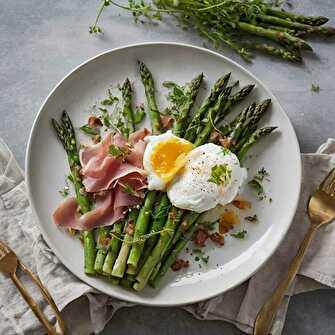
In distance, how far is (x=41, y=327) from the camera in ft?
16.1

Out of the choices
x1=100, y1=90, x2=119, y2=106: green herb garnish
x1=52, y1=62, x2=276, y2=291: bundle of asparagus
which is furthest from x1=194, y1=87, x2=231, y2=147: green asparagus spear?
x1=100, y1=90, x2=119, y2=106: green herb garnish

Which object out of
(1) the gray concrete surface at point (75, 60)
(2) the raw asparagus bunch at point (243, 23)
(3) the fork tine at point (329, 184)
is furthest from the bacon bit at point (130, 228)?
(2) the raw asparagus bunch at point (243, 23)

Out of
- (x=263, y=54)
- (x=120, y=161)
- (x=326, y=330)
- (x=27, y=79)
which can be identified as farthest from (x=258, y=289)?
(x=27, y=79)

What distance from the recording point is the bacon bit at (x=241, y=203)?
5.09m

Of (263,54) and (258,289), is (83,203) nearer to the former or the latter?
(258,289)

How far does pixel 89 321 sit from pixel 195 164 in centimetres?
154

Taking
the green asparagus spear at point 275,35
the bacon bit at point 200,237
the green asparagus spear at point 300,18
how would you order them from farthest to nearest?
1. the green asparagus spear at point 300,18
2. the green asparagus spear at point 275,35
3. the bacon bit at point 200,237

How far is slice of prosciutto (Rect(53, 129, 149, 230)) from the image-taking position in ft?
16.1

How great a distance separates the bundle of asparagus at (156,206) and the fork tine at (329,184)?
64 centimetres

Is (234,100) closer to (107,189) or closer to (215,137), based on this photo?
(215,137)

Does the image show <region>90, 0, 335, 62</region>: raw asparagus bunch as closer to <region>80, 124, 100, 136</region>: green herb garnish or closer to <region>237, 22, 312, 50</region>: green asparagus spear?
<region>237, 22, 312, 50</region>: green asparagus spear

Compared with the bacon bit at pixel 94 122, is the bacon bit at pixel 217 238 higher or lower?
lower

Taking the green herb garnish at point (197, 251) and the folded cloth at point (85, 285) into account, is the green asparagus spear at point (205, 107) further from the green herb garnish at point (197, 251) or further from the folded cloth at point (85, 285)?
the folded cloth at point (85, 285)

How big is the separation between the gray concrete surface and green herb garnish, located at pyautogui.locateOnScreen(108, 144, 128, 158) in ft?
3.37
